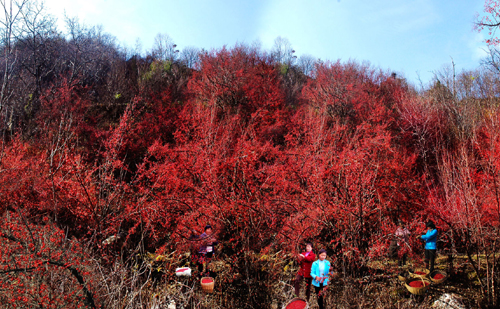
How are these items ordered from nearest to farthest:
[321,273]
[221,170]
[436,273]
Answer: [321,273] → [436,273] → [221,170]

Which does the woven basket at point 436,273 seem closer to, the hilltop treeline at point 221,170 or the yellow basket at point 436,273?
the yellow basket at point 436,273

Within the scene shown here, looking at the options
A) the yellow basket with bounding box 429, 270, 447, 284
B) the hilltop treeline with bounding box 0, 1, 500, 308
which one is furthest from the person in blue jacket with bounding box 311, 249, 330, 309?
the yellow basket with bounding box 429, 270, 447, 284

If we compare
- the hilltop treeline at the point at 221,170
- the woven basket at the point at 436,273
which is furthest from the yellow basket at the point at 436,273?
the hilltop treeline at the point at 221,170

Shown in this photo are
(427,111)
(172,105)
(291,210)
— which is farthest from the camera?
(172,105)

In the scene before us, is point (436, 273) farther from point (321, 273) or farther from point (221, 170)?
point (221, 170)

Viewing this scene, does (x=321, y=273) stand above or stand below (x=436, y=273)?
above

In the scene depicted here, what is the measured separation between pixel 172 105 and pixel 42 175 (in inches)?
386

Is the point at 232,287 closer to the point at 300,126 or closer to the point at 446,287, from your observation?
the point at 446,287

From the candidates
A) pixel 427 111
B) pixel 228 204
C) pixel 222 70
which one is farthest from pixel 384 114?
pixel 228 204

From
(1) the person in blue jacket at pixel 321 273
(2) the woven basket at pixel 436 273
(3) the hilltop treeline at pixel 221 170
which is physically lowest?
(2) the woven basket at pixel 436 273

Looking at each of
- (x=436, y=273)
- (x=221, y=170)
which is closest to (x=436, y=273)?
(x=436, y=273)

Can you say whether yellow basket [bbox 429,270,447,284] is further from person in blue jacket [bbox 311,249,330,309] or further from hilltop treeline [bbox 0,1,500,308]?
person in blue jacket [bbox 311,249,330,309]

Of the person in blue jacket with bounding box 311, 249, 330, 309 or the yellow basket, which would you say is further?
the yellow basket

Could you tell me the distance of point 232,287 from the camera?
6914 millimetres
